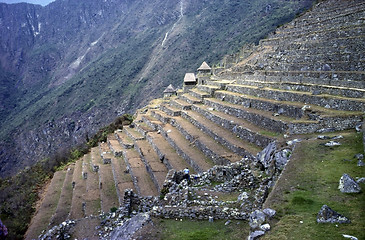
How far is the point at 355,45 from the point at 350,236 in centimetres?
1564

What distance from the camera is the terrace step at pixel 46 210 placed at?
54.0ft

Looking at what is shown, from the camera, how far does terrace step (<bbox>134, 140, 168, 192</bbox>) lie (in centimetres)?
1552

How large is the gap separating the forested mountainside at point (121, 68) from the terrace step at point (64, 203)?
126ft

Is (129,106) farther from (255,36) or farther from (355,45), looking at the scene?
(355,45)

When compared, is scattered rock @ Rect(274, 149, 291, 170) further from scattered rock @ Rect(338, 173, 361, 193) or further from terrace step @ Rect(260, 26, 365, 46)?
terrace step @ Rect(260, 26, 365, 46)

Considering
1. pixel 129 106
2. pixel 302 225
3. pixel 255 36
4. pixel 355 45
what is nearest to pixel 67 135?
pixel 129 106

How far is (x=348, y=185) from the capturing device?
6.12 m

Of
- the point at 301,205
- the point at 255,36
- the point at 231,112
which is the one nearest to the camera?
the point at 301,205

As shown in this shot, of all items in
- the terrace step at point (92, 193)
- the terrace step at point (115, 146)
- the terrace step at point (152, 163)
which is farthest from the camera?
the terrace step at point (115, 146)

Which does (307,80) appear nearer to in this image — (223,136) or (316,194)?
(223,136)

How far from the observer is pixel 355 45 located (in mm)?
16453

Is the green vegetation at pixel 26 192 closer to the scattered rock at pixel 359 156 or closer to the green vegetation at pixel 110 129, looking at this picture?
the green vegetation at pixel 110 129

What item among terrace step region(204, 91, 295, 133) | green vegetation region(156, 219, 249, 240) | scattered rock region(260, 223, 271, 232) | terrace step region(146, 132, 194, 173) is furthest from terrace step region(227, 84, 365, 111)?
scattered rock region(260, 223, 271, 232)

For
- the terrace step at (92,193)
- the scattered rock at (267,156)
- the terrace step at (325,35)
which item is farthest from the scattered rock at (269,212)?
the terrace step at (325,35)
